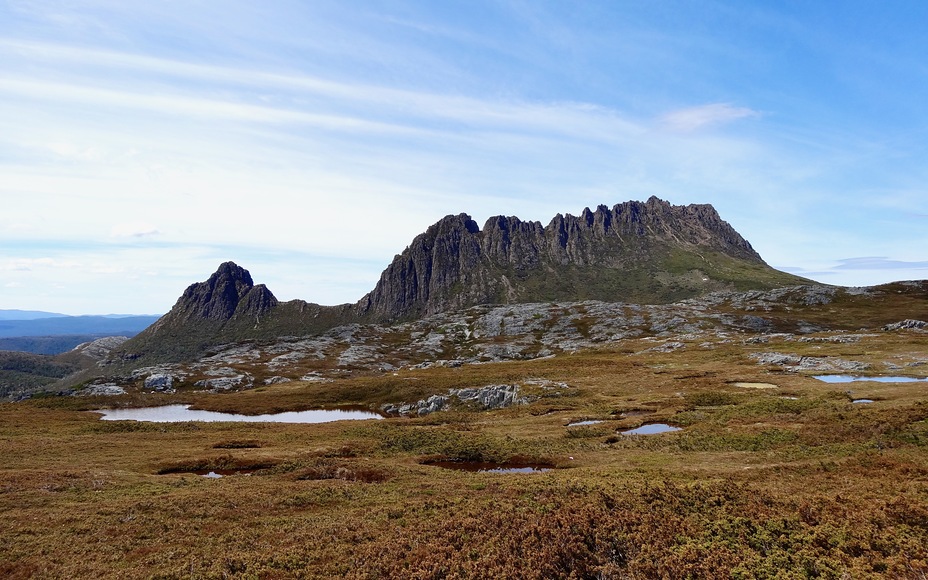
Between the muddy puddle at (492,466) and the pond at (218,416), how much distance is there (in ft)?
139

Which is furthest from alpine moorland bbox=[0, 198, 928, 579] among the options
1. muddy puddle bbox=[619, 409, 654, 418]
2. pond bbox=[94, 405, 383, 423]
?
pond bbox=[94, 405, 383, 423]

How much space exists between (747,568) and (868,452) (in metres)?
25.4

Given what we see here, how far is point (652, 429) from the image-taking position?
5297cm

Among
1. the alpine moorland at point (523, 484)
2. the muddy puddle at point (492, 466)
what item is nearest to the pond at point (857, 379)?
the alpine moorland at point (523, 484)

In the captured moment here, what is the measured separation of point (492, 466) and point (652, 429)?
71.4ft

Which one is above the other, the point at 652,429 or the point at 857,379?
the point at 857,379

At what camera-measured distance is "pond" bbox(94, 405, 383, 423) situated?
87.3 meters

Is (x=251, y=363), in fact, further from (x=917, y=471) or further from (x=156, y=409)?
(x=917, y=471)

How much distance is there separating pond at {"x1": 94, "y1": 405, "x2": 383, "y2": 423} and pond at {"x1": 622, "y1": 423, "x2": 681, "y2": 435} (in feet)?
163

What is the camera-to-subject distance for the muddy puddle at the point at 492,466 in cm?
4131

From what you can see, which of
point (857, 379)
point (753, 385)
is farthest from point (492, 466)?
point (857, 379)

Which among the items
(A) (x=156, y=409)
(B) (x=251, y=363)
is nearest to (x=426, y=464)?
(A) (x=156, y=409)

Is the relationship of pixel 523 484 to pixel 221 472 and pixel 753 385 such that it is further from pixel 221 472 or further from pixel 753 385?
pixel 753 385

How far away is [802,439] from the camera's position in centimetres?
3912
